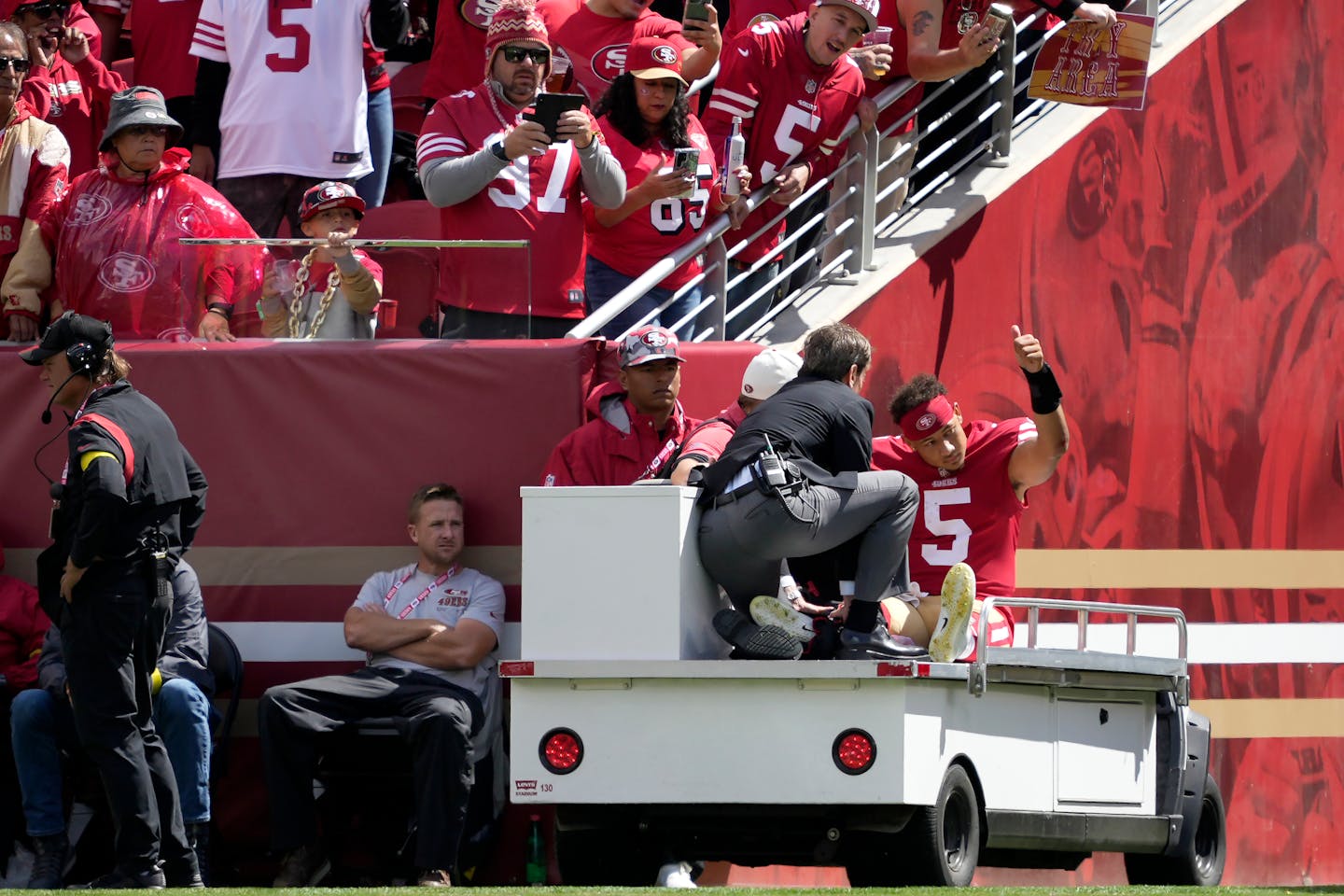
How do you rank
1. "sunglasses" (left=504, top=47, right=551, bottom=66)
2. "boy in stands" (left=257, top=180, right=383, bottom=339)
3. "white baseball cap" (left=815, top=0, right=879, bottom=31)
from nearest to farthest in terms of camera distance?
"boy in stands" (left=257, top=180, right=383, bottom=339) → "sunglasses" (left=504, top=47, right=551, bottom=66) → "white baseball cap" (left=815, top=0, right=879, bottom=31)

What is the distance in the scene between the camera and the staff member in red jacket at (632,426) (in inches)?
367

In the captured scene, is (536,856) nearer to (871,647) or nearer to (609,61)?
(871,647)

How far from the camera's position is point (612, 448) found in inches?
369

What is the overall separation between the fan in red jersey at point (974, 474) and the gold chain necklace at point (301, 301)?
238cm

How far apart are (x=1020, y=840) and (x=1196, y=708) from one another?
13.7 ft

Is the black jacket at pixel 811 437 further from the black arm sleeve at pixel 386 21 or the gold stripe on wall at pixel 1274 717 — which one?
the gold stripe on wall at pixel 1274 717

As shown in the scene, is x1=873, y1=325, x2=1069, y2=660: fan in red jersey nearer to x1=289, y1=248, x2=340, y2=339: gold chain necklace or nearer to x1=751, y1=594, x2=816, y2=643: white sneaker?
x1=751, y1=594, x2=816, y2=643: white sneaker

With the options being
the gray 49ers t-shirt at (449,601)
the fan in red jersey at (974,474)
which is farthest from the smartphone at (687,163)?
the gray 49ers t-shirt at (449,601)

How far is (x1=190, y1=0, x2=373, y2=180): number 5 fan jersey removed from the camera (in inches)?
453

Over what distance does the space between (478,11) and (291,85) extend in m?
1.21

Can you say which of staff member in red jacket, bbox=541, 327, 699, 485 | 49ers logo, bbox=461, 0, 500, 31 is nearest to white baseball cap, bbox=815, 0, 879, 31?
49ers logo, bbox=461, 0, 500, 31

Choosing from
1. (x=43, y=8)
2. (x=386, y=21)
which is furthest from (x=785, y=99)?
(x=43, y=8)

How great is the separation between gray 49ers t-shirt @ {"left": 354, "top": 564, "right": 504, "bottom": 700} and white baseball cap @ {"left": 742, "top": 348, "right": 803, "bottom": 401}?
1440 millimetres

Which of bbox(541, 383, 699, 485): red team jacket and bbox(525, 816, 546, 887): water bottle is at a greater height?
bbox(541, 383, 699, 485): red team jacket
